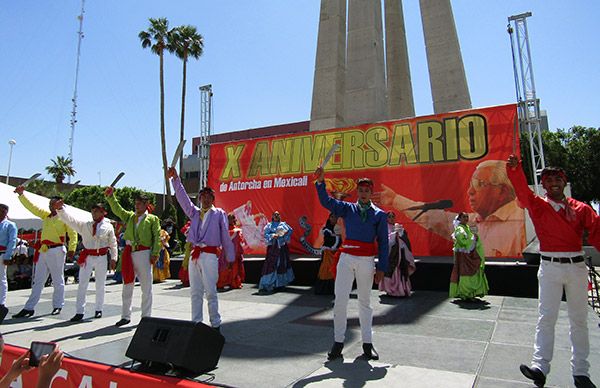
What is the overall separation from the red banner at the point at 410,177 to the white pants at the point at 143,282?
407 cm

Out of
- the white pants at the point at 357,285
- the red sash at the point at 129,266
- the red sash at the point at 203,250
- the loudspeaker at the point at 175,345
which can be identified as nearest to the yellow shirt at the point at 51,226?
the red sash at the point at 129,266

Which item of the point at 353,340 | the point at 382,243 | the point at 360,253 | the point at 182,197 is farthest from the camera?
the point at 182,197

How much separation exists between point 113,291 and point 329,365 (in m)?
7.85

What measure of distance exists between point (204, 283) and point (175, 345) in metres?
1.93

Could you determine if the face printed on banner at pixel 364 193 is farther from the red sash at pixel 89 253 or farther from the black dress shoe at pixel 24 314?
the black dress shoe at pixel 24 314

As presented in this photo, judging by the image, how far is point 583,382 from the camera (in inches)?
129

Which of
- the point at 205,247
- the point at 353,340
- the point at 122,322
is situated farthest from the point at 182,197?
the point at 353,340

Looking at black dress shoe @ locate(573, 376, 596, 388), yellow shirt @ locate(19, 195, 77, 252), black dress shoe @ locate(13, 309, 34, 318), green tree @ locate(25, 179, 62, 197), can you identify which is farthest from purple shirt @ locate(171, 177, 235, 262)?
green tree @ locate(25, 179, 62, 197)

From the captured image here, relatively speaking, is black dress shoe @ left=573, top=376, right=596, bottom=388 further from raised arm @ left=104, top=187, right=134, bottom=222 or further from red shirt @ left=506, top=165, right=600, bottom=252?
raised arm @ left=104, top=187, right=134, bottom=222

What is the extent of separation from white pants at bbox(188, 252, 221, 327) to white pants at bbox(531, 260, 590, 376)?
12.1 feet

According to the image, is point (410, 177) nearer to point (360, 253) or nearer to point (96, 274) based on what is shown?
point (360, 253)

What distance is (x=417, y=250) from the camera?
10023mm

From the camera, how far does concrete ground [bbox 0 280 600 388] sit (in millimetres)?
3641

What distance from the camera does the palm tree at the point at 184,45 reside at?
95.5ft
